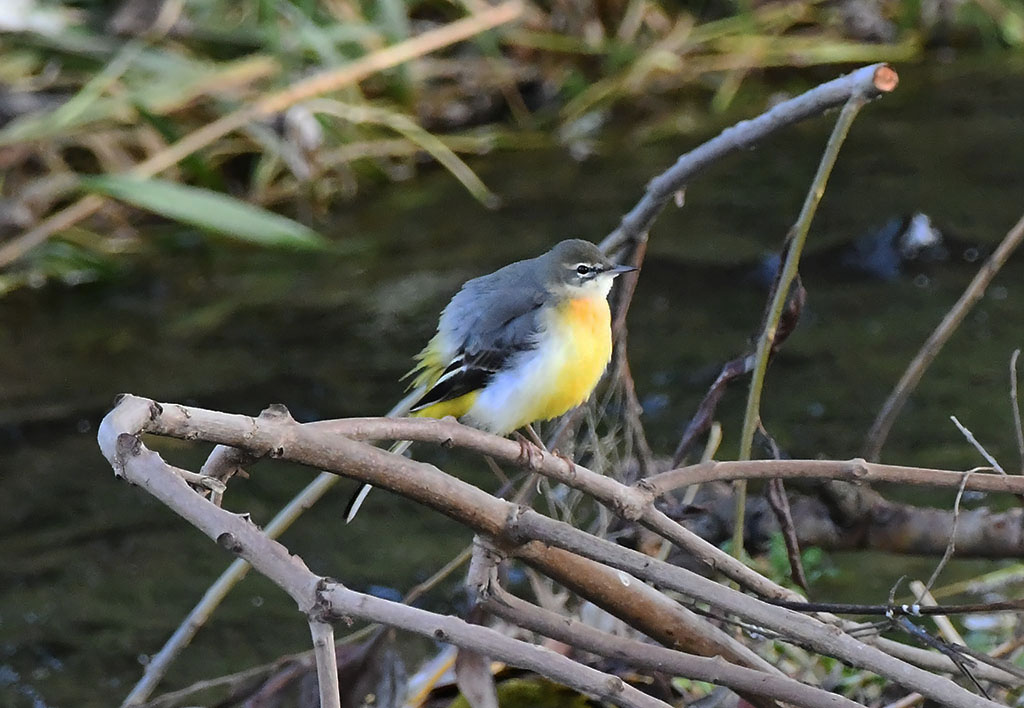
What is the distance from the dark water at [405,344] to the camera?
4.23 m

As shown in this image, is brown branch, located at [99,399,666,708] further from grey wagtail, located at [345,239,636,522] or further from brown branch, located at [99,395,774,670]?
grey wagtail, located at [345,239,636,522]

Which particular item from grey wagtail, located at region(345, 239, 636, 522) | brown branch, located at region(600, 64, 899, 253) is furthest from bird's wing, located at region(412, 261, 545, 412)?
brown branch, located at region(600, 64, 899, 253)

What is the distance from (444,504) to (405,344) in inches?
153

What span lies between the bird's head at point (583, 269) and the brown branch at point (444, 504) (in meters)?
1.20

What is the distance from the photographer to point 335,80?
7164mm

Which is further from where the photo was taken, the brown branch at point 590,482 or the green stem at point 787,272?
the green stem at point 787,272

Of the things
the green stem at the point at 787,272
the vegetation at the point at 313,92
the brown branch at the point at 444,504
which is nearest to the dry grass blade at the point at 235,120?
the vegetation at the point at 313,92

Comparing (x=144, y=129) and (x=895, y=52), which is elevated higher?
(x=895, y=52)

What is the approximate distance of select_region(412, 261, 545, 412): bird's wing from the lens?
3.13 m

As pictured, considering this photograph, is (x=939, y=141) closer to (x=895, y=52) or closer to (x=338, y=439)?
(x=895, y=52)

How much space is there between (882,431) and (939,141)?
15.6 feet

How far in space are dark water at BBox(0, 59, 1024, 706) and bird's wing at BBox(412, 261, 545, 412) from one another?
122 cm

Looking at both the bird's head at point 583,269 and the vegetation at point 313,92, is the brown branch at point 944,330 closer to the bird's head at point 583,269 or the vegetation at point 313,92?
the bird's head at point 583,269

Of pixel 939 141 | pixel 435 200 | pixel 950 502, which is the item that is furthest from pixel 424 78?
pixel 950 502
